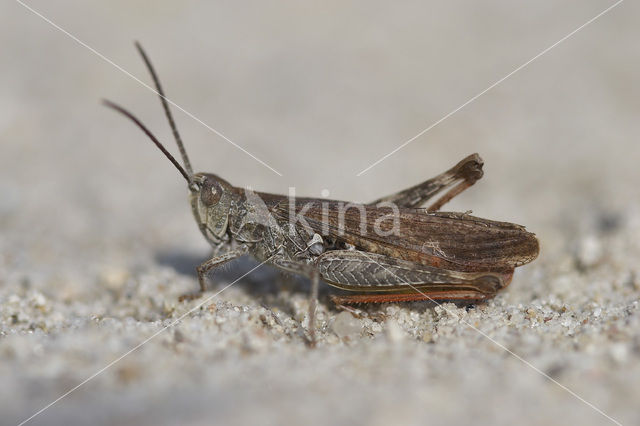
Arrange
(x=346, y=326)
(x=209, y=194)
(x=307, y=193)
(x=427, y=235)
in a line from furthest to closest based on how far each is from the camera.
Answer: (x=307, y=193) < (x=209, y=194) < (x=427, y=235) < (x=346, y=326)

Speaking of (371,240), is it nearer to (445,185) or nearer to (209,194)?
(445,185)

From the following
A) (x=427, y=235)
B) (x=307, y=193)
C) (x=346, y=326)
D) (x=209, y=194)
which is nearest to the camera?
(x=346, y=326)

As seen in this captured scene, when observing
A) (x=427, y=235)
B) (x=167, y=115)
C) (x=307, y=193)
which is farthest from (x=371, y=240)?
(x=307, y=193)

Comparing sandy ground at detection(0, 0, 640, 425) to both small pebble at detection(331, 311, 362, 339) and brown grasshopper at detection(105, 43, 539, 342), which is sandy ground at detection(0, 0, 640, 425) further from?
brown grasshopper at detection(105, 43, 539, 342)

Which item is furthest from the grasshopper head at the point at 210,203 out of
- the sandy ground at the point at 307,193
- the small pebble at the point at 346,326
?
the small pebble at the point at 346,326

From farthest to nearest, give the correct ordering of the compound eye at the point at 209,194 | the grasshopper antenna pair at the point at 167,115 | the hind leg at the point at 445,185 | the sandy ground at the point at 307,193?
the compound eye at the point at 209,194 < the hind leg at the point at 445,185 < the grasshopper antenna pair at the point at 167,115 < the sandy ground at the point at 307,193

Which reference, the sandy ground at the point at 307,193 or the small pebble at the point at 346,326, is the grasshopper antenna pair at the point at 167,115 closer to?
the sandy ground at the point at 307,193

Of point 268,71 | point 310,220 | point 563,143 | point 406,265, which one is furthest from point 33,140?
point 563,143
